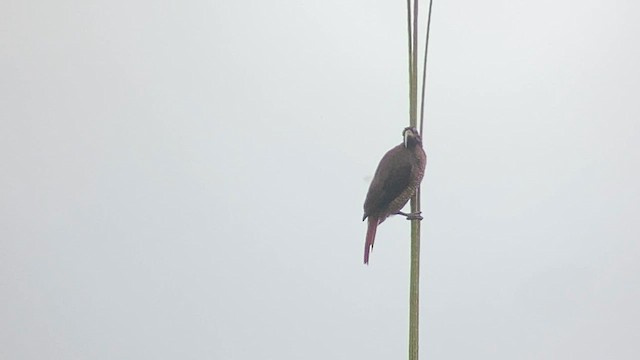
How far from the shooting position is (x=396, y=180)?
472 millimetres

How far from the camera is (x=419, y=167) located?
46cm

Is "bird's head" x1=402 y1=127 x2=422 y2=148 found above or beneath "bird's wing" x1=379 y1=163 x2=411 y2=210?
above

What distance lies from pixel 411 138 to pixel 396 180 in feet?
0.12

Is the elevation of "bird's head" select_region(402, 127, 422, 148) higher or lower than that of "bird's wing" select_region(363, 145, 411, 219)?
higher

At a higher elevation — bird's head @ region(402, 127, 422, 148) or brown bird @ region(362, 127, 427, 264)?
bird's head @ region(402, 127, 422, 148)

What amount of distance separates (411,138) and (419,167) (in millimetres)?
22

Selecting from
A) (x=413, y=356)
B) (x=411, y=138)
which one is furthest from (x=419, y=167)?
(x=413, y=356)

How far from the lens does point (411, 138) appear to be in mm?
456

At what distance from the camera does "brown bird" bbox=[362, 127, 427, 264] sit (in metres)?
0.45

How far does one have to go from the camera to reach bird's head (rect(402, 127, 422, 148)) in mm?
428

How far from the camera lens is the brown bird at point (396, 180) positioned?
45 centimetres

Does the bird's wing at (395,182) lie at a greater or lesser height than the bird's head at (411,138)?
lesser

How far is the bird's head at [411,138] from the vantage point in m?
0.43

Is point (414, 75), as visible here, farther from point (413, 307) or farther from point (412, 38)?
point (413, 307)
